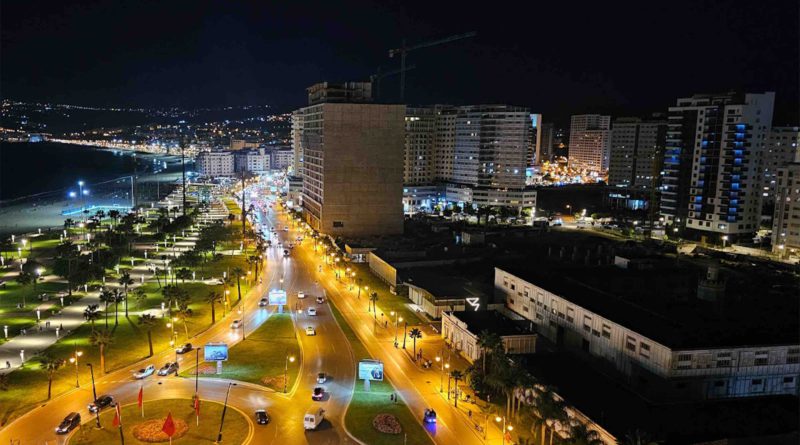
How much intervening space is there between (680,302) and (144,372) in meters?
46.6

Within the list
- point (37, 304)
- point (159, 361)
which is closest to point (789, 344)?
point (159, 361)

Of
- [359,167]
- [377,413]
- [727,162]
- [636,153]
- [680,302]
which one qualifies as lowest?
[377,413]

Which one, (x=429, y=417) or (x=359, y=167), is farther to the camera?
(x=359, y=167)

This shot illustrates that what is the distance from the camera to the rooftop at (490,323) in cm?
5159

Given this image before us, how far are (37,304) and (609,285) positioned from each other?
202ft

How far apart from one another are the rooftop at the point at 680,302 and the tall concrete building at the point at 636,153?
Result: 107 metres

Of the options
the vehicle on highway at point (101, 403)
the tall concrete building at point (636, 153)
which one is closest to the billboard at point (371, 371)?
the vehicle on highway at point (101, 403)

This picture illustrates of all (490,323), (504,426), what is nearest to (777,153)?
(490,323)

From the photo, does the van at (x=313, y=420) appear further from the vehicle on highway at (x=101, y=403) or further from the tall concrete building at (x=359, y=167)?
the tall concrete building at (x=359, y=167)

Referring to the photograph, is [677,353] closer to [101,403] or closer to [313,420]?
[313,420]

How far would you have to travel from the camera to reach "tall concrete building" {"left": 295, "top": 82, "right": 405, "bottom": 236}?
110 meters

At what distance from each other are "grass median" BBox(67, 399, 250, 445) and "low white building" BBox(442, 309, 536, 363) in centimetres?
1919

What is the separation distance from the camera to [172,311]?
5972cm

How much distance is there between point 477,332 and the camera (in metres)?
51.4
